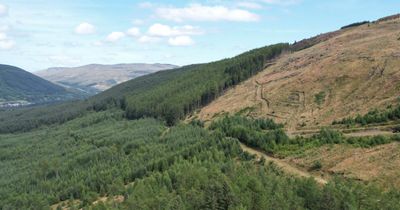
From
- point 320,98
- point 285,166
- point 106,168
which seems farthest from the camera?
point 320,98

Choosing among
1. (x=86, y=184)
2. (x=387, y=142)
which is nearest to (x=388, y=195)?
(x=387, y=142)

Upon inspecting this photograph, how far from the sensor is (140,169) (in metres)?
149

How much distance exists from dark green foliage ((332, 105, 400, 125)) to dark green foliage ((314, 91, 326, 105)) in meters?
32.4

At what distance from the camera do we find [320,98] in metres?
181

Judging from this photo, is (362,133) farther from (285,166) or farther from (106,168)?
(106,168)

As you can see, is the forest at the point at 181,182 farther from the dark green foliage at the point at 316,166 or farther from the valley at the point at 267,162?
the dark green foliage at the point at 316,166

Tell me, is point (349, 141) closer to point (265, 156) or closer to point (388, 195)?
point (265, 156)

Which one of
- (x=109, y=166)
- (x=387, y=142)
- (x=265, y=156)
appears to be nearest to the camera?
(x=387, y=142)

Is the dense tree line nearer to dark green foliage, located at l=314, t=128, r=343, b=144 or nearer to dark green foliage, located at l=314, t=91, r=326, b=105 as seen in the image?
dark green foliage, located at l=314, t=128, r=343, b=144

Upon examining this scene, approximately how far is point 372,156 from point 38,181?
129961 millimetres

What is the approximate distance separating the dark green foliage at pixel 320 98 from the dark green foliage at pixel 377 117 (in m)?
32.4

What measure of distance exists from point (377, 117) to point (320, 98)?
4514 centimetres

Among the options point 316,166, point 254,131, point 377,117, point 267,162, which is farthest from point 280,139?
point 377,117

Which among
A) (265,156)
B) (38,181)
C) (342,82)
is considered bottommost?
(38,181)
